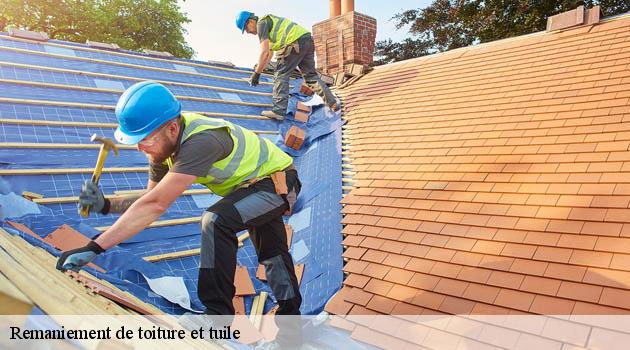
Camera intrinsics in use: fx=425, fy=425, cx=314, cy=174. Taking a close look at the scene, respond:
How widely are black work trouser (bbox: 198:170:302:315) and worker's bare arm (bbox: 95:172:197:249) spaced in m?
0.30

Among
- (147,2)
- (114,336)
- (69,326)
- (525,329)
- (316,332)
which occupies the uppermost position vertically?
(147,2)

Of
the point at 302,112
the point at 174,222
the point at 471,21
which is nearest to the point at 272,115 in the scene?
the point at 302,112

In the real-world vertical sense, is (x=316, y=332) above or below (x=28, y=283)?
below

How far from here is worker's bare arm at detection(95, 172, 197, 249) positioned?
5.81ft

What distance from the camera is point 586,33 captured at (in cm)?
475

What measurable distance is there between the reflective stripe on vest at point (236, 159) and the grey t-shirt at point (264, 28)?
3.50 metres

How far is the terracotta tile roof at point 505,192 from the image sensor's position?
237 centimetres

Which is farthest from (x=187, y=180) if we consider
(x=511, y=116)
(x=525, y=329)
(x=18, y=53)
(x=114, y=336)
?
(x=18, y=53)

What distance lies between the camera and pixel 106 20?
59.0ft

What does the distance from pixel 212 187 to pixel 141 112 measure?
0.59 m

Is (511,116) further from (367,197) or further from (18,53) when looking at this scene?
(18,53)

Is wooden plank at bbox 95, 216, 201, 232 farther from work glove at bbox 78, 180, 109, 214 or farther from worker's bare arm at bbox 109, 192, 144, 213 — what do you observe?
work glove at bbox 78, 180, 109, 214

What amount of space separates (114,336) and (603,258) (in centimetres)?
236

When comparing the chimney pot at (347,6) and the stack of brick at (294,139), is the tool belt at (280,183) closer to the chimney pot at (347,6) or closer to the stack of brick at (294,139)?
the stack of brick at (294,139)
